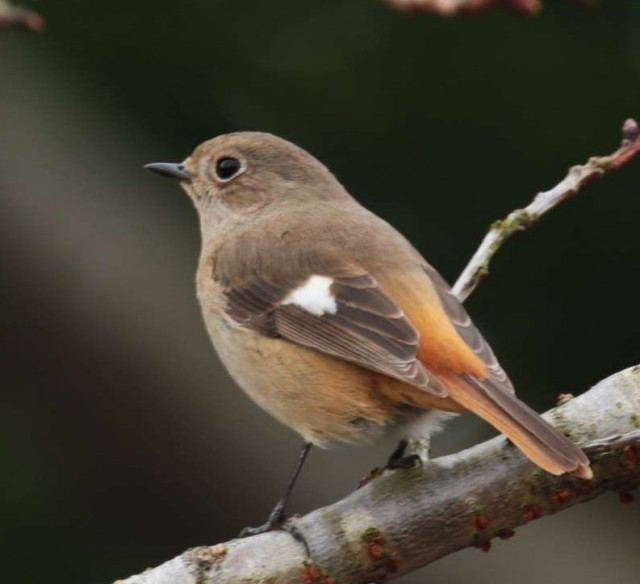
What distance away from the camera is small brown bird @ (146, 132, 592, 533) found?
3.73 metres

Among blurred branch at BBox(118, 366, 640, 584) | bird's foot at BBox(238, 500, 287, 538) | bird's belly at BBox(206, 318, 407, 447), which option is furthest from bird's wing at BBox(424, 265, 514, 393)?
bird's foot at BBox(238, 500, 287, 538)

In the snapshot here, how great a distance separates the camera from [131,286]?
673 cm

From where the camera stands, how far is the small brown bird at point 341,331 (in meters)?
3.73

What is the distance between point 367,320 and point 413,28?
2.59m

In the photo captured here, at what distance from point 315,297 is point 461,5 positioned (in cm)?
108

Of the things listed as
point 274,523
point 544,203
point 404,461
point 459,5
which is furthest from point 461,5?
point 274,523

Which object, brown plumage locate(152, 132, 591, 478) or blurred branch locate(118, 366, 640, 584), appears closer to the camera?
blurred branch locate(118, 366, 640, 584)

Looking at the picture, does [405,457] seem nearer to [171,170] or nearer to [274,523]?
[274,523]

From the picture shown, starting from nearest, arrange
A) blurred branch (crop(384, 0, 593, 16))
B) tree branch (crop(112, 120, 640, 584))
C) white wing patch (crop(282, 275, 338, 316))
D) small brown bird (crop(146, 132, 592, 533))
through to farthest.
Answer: tree branch (crop(112, 120, 640, 584)) < blurred branch (crop(384, 0, 593, 16)) < small brown bird (crop(146, 132, 592, 533)) < white wing patch (crop(282, 275, 338, 316))

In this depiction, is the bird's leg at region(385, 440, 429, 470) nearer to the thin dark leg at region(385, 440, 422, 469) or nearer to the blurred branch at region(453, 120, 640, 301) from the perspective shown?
the thin dark leg at region(385, 440, 422, 469)

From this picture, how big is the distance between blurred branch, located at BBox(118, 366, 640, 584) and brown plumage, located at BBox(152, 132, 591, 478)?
0.11 meters

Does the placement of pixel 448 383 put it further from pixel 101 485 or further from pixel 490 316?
pixel 101 485

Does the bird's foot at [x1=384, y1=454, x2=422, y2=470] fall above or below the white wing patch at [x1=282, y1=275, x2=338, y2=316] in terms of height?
below

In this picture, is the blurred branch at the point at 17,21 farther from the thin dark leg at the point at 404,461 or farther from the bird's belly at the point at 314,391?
the thin dark leg at the point at 404,461
